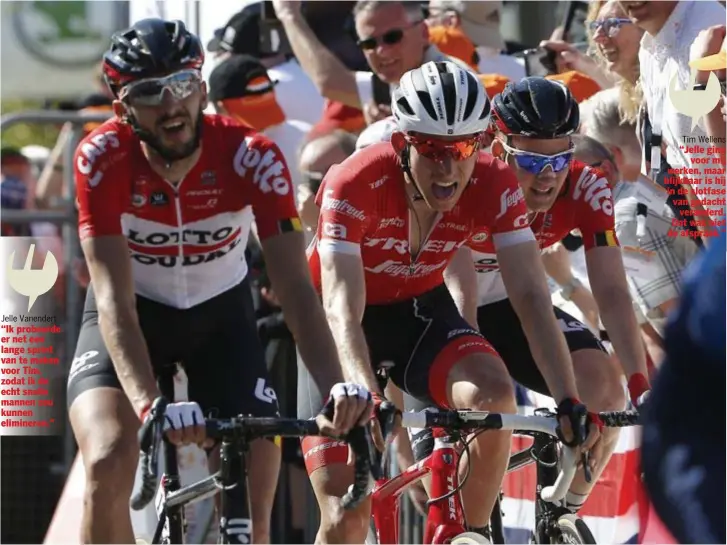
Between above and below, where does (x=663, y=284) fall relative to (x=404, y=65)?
below

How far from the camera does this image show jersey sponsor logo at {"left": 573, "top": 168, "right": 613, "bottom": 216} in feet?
21.8

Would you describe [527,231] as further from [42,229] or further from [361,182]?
[42,229]

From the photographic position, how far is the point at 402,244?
605 centimetres

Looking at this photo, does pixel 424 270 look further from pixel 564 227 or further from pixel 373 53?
pixel 373 53

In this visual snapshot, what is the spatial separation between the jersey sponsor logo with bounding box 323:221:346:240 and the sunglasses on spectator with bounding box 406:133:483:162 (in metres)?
0.42

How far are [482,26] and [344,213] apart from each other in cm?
355

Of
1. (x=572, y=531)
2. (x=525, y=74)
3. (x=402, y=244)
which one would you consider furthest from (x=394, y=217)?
(x=525, y=74)

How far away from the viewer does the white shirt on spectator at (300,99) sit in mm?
8984

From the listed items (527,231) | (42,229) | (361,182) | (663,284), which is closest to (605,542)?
(663,284)

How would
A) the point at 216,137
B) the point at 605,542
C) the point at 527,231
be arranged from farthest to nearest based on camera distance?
the point at 605,542 < the point at 527,231 < the point at 216,137

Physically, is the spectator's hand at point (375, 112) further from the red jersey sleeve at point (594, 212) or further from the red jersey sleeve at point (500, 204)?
the red jersey sleeve at point (500, 204)

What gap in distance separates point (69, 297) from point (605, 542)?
12.7ft


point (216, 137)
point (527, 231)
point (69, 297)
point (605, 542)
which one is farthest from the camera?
point (69, 297)

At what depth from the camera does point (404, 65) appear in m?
7.87
